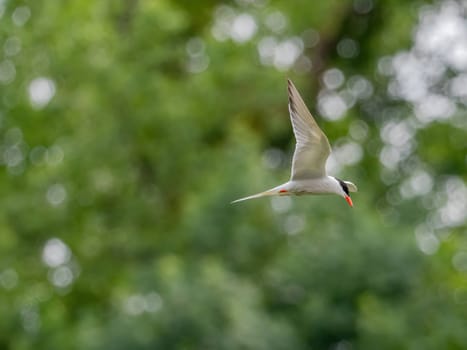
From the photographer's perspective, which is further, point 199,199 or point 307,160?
point 199,199

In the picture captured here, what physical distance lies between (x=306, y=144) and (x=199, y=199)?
35.7ft

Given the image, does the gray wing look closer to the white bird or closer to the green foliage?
the white bird

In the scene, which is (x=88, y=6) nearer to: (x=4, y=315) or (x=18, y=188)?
(x=18, y=188)

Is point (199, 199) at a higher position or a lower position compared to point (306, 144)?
lower

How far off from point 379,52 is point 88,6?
7.44 meters

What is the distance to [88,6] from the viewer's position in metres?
20.6

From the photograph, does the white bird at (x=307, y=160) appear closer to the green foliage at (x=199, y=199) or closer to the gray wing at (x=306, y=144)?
the gray wing at (x=306, y=144)

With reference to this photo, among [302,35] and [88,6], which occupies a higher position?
[88,6]

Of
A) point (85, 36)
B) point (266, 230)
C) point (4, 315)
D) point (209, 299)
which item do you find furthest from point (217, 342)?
point (85, 36)

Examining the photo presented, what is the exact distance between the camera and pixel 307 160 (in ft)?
25.9

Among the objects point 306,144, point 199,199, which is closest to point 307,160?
point 306,144

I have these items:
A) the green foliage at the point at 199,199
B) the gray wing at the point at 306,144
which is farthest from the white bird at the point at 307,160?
the green foliage at the point at 199,199

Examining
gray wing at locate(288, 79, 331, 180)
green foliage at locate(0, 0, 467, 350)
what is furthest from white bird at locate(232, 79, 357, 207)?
green foliage at locate(0, 0, 467, 350)

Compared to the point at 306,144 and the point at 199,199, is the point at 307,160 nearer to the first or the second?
the point at 306,144
